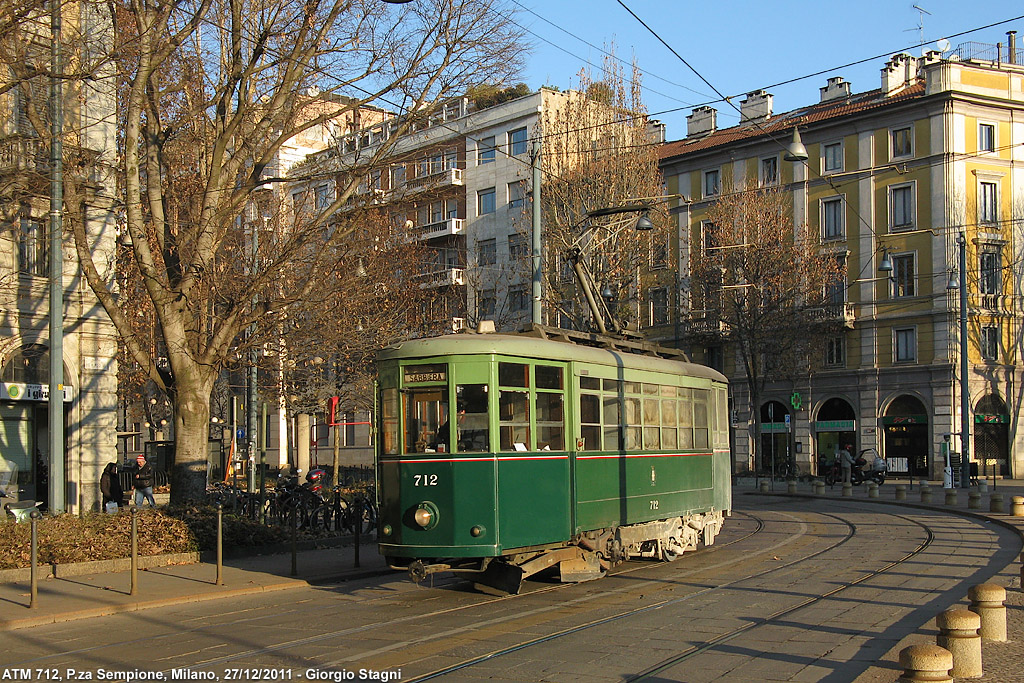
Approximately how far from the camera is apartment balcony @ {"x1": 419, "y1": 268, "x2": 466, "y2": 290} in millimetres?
44213

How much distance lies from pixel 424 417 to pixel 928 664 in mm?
6683

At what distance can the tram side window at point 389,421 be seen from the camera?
40.3ft

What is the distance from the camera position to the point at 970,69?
4662 cm

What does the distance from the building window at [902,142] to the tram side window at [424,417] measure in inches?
1606

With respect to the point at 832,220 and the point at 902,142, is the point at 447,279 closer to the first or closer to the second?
the point at 832,220

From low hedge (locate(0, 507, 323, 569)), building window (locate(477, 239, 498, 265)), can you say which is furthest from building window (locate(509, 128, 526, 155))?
low hedge (locate(0, 507, 323, 569))

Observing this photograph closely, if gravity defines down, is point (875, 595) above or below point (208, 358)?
below

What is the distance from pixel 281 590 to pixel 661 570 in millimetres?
5221

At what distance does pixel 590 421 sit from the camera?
43.8 ft

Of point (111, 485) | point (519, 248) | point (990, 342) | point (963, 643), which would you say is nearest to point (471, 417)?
point (963, 643)

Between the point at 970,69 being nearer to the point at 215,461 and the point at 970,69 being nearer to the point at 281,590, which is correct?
the point at 215,461

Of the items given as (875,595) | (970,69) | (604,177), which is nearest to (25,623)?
(875,595)

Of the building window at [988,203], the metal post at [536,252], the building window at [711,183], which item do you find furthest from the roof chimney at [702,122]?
the metal post at [536,252]

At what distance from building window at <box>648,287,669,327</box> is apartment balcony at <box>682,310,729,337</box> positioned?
2060mm
